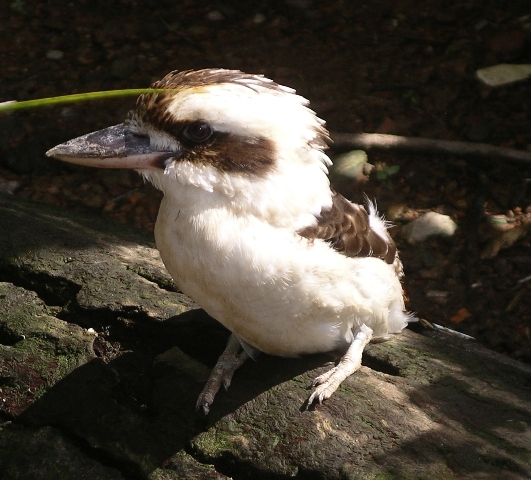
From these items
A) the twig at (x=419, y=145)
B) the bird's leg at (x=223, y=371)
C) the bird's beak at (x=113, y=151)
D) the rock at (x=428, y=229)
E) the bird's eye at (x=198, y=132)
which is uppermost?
the bird's eye at (x=198, y=132)

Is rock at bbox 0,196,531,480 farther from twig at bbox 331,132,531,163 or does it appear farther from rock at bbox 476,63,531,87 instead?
rock at bbox 476,63,531,87

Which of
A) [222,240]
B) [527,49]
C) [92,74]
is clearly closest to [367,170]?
[527,49]

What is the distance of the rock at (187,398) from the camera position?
2.58 metres

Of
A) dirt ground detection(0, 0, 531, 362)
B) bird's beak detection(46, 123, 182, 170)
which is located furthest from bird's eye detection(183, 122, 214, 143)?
dirt ground detection(0, 0, 531, 362)

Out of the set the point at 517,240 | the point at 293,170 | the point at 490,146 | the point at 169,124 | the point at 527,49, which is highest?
the point at 169,124

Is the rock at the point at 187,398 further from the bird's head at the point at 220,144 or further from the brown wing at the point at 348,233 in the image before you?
the bird's head at the point at 220,144

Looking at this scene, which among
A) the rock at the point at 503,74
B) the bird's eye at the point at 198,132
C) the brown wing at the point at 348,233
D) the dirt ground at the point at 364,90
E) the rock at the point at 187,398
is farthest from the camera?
the rock at the point at 503,74

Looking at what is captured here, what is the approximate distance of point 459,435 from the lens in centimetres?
263

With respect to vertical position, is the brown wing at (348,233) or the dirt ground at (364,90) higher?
the brown wing at (348,233)

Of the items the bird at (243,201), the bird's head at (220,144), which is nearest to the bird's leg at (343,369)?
the bird at (243,201)

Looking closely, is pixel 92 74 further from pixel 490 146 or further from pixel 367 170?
pixel 490 146

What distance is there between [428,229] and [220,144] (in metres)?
2.52

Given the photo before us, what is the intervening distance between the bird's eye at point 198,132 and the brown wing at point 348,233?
0.46 meters

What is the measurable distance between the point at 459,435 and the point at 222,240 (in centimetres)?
107
